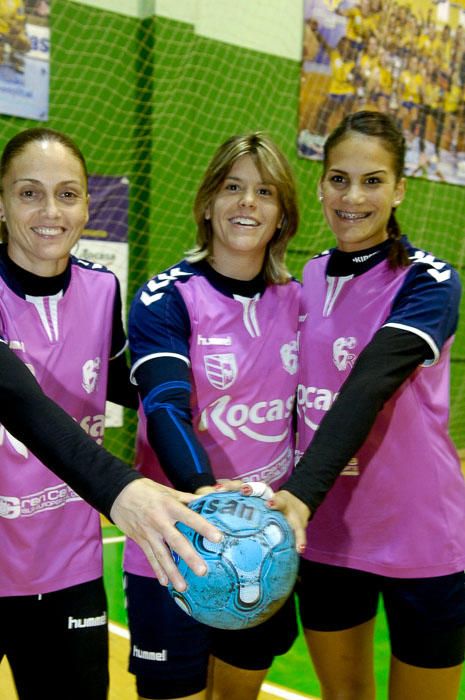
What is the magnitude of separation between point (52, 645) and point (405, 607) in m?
0.86

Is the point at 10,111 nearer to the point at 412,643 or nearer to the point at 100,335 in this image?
the point at 100,335

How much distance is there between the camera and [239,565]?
1.30 meters

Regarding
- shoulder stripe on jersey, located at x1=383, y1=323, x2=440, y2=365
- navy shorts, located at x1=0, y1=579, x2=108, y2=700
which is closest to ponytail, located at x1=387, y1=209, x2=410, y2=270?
shoulder stripe on jersey, located at x1=383, y1=323, x2=440, y2=365

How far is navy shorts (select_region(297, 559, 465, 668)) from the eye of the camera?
182 centimetres

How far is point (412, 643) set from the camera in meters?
1.85

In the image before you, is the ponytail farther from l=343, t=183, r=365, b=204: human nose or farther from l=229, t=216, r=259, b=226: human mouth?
l=229, t=216, r=259, b=226: human mouth

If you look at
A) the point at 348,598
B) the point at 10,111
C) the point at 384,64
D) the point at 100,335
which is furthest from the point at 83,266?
the point at 384,64

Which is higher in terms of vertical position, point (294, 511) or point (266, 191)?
point (266, 191)

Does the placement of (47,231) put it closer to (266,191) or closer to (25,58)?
(266,191)

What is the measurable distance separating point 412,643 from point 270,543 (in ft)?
2.43

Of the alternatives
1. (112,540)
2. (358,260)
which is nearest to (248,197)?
(358,260)

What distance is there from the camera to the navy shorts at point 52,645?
168 cm

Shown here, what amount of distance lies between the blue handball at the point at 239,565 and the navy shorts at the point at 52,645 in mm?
455

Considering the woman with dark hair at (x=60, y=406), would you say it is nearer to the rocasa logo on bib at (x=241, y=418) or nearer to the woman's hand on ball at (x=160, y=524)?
the rocasa logo on bib at (x=241, y=418)
